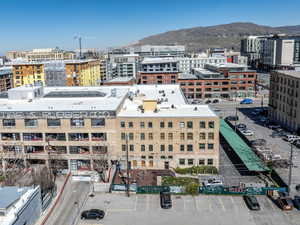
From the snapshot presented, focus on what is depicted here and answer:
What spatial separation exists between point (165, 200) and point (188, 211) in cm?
404

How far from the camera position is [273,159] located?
6069 cm

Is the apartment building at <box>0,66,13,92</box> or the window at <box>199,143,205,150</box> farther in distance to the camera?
the apartment building at <box>0,66,13,92</box>

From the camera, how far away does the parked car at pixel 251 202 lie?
1745 inches

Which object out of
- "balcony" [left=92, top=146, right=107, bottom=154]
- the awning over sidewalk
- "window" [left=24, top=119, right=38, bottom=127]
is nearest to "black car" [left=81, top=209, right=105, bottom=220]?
"balcony" [left=92, top=146, right=107, bottom=154]

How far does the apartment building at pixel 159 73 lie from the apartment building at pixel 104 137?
263 feet

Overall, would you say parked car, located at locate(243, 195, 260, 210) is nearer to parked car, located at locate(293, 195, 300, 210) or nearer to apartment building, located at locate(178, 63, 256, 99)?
parked car, located at locate(293, 195, 300, 210)

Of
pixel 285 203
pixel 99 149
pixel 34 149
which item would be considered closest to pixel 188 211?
pixel 285 203

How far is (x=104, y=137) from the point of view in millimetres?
58406

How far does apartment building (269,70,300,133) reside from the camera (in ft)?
257

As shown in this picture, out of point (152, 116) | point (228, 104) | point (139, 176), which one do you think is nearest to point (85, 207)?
point (139, 176)

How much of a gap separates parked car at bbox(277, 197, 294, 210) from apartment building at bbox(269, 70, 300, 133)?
3830cm

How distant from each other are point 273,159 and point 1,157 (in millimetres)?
56563

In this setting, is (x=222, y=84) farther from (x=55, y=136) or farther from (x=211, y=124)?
(x=55, y=136)

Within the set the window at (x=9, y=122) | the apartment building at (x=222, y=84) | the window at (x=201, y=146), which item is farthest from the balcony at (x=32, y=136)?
the apartment building at (x=222, y=84)
